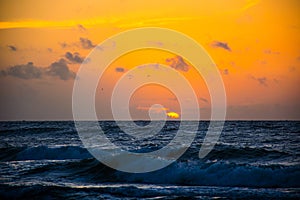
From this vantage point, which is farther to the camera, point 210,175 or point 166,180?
point 210,175

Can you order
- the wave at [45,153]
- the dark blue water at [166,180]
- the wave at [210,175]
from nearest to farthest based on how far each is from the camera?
the dark blue water at [166,180] → the wave at [210,175] → the wave at [45,153]

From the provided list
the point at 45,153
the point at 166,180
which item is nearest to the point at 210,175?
the point at 166,180

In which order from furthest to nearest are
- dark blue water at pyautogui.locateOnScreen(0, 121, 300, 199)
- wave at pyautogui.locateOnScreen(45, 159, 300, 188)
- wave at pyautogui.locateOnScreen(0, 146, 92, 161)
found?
wave at pyautogui.locateOnScreen(0, 146, 92, 161)
wave at pyautogui.locateOnScreen(45, 159, 300, 188)
dark blue water at pyautogui.locateOnScreen(0, 121, 300, 199)

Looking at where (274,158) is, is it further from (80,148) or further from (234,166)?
(80,148)

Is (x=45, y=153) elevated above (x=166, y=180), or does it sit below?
above

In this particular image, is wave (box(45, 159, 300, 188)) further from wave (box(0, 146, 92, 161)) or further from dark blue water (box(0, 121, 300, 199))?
wave (box(0, 146, 92, 161))

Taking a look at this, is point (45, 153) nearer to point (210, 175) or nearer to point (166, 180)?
point (166, 180)

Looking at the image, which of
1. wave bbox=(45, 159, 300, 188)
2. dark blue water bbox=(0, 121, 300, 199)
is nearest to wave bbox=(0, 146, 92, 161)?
dark blue water bbox=(0, 121, 300, 199)

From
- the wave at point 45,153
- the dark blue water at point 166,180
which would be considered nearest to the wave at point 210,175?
the dark blue water at point 166,180

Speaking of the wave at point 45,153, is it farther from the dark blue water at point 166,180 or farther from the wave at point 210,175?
the wave at point 210,175

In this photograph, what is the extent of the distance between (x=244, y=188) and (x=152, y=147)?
1644 cm

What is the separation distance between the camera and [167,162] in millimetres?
25688

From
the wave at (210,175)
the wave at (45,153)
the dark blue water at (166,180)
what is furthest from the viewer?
the wave at (45,153)

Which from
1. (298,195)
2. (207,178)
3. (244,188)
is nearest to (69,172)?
(207,178)
